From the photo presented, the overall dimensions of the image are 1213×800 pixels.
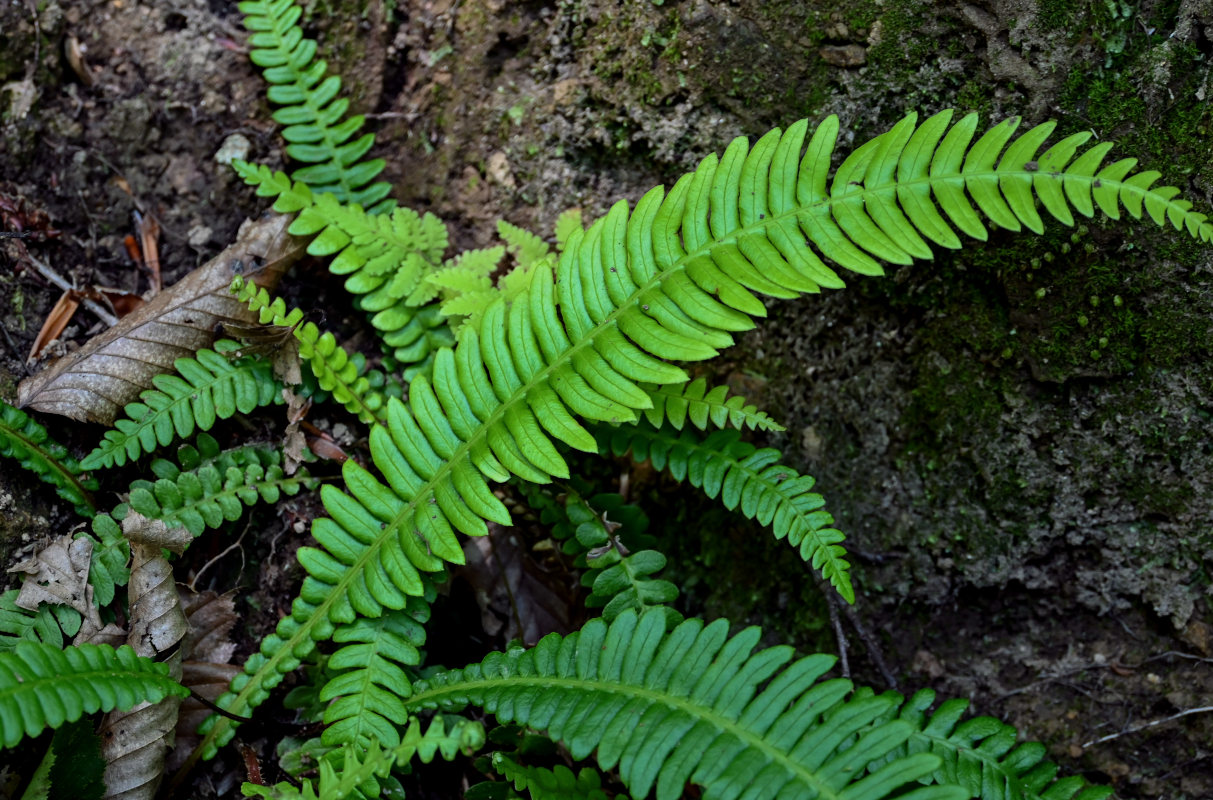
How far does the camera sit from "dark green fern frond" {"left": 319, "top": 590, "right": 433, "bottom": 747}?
6.40ft

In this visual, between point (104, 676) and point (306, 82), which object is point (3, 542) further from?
point (306, 82)

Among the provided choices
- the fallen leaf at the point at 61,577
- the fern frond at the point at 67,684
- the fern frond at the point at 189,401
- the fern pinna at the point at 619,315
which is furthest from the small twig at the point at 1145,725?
the fallen leaf at the point at 61,577

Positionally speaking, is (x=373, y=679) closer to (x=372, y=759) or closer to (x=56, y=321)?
(x=372, y=759)

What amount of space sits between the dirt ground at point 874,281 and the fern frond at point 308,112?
17 cm

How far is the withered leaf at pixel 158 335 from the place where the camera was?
2293 mm

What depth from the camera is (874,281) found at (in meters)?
2.44

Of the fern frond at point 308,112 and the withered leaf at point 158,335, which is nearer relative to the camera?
the withered leaf at point 158,335

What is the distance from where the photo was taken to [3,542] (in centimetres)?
212

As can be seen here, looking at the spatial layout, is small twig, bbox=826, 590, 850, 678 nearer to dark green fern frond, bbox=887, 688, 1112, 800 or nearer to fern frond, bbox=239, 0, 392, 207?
→ dark green fern frond, bbox=887, 688, 1112, 800

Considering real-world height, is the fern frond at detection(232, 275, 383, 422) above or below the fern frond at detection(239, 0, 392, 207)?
below

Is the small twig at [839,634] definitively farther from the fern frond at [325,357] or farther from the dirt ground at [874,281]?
the fern frond at [325,357]

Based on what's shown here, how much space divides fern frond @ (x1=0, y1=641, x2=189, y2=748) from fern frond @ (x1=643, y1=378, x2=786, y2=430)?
52.3 inches

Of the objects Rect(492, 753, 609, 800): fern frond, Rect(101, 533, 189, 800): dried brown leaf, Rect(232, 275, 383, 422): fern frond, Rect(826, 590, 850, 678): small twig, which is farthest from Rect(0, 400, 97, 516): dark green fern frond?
Rect(826, 590, 850, 678): small twig

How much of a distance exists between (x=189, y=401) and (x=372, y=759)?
119cm
